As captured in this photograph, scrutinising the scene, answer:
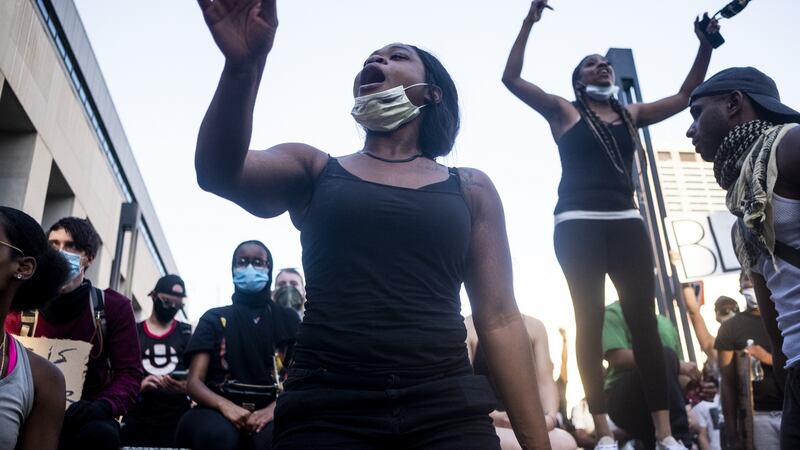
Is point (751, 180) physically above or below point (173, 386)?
above

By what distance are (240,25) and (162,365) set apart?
211 inches

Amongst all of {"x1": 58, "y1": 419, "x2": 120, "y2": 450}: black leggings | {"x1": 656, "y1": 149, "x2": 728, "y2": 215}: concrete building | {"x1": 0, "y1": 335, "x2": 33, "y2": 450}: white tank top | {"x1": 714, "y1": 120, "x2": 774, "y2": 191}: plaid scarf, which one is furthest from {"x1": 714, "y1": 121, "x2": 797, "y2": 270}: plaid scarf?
{"x1": 656, "y1": 149, "x2": 728, "y2": 215}: concrete building

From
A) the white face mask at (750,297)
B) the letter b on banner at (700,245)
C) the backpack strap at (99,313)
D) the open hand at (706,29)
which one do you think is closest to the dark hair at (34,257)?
the backpack strap at (99,313)

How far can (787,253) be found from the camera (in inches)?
107

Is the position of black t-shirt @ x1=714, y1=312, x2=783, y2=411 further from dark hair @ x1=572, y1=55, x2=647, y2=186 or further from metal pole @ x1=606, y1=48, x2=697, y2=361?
dark hair @ x1=572, y1=55, x2=647, y2=186

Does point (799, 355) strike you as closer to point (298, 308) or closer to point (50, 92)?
point (298, 308)

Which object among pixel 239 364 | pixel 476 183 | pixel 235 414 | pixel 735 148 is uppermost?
pixel 735 148

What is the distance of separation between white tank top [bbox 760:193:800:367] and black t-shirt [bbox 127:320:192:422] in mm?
4559

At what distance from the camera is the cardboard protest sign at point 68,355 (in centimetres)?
393

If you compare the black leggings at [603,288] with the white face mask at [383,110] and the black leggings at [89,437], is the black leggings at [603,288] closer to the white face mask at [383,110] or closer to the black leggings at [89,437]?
the white face mask at [383,110]

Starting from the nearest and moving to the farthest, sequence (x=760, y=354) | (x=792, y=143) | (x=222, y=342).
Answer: (x=792, y=143), (x=222, y=342), (x=760, y=354)

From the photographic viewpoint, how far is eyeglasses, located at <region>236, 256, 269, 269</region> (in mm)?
5602

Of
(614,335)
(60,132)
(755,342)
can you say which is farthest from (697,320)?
(60,132)

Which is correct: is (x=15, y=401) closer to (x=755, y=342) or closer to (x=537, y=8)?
(x=537, y=8)
